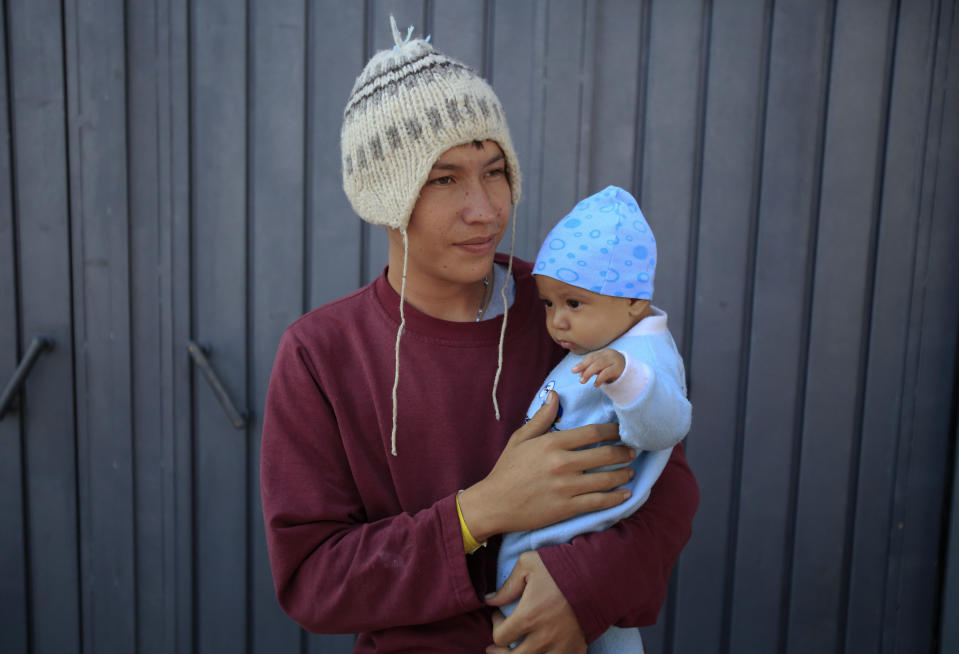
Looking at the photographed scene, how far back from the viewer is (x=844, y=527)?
2.46 metres

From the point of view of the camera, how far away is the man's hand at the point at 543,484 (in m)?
1.17

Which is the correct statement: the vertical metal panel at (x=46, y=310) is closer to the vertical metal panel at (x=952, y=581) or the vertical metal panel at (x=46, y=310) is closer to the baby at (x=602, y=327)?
the baby at (x=602, y=327)

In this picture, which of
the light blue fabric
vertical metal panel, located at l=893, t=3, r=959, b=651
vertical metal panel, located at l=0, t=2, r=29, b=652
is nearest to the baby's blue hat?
the light blue fabric

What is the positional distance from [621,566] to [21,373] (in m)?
2.30

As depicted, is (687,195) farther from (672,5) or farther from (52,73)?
(52,73)

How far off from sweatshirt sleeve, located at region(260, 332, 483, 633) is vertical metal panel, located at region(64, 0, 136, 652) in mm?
1518

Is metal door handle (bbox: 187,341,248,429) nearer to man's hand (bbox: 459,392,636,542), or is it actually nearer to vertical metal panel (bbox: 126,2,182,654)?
vertical metal panel (bbox: 126,2,182,654)

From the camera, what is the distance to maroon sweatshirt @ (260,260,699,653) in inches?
46.0

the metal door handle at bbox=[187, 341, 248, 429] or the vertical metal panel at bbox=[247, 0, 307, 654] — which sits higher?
the vertical metal panel at bbox=[247, 0, 307, 654]

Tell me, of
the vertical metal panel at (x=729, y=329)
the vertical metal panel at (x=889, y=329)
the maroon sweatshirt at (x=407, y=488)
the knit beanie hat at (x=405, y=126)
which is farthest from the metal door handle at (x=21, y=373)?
the vertical metal panel at (x=889, y=329)

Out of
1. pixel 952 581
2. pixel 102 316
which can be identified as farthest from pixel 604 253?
pixel 952 581

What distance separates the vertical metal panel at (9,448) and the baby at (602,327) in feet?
7.07

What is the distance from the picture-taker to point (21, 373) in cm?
241

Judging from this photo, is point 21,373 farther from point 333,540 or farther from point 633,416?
point 633,416
